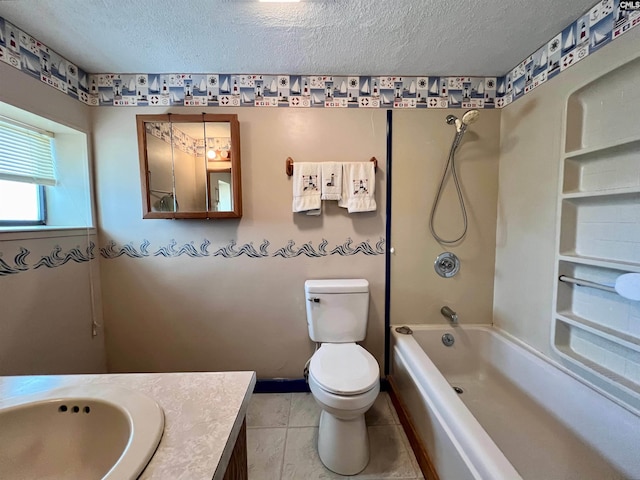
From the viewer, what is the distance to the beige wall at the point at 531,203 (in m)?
1.33

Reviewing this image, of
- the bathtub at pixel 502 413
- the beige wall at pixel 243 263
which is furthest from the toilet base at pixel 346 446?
the beige wall at pixel 243 263

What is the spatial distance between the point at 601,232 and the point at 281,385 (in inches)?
77.4

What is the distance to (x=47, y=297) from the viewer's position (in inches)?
54.0

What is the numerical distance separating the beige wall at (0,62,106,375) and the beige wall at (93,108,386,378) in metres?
0.10

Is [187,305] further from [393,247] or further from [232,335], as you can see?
[393,247]

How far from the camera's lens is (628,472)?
98 cm

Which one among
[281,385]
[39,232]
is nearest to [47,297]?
[39,232]

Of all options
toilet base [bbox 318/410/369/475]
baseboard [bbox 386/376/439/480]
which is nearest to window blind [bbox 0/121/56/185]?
toilet base [bbox 318/410/369/475]

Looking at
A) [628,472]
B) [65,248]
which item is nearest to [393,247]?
[628,472]

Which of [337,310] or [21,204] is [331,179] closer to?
[337,310]

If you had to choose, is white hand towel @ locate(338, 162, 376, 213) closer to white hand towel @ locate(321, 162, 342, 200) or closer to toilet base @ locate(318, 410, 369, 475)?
white hand towel @ locate(321, 162, 342, 200)

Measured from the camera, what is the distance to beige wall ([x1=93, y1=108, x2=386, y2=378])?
5.54ft

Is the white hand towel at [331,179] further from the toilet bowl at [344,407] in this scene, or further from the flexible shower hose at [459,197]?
the toilet bowl at [344,407]

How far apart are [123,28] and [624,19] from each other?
7.14 feet
